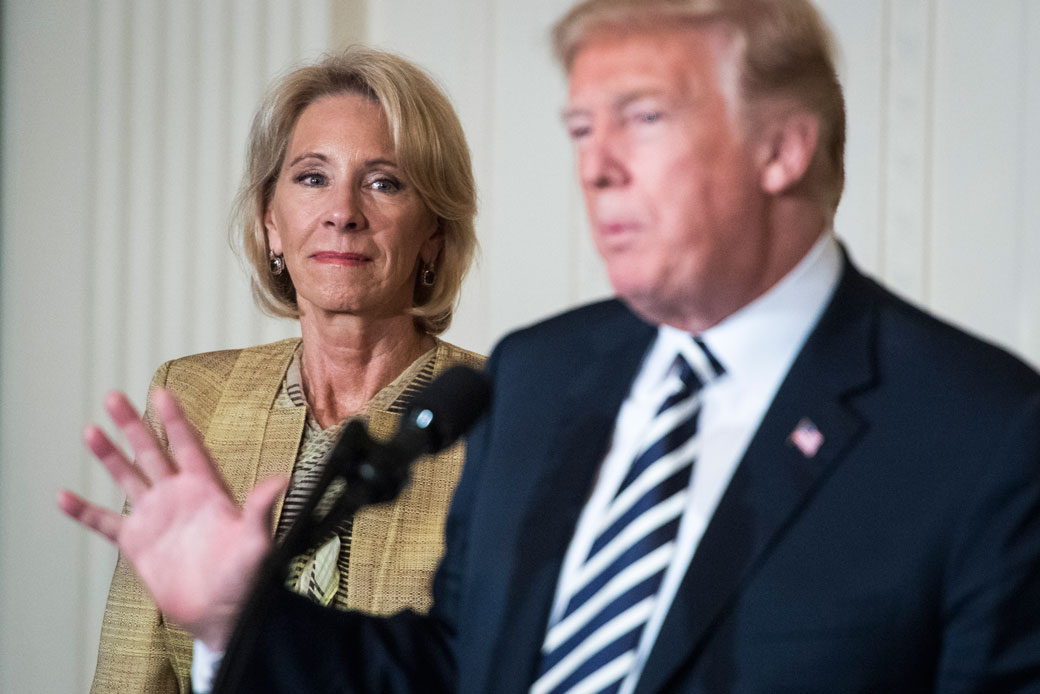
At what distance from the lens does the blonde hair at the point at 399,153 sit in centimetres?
204

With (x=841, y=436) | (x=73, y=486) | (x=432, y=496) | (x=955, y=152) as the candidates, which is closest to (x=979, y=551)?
(x=841, y=436)

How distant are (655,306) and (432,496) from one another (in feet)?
3.03

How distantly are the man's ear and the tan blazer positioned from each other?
0.97 meters

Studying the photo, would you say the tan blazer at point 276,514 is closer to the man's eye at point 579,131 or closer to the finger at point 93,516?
the finger at point 93,516

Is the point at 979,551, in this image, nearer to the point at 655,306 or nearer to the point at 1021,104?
the point at 655,306

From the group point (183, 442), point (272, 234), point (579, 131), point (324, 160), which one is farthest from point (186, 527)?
point (272, 234)

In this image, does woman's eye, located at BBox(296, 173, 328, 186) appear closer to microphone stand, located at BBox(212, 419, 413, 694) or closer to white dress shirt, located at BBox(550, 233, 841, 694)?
white dress shirt, located at BBox(550, 233, 841, 694)

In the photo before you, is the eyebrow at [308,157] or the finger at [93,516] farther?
the eyebrow at [308,157]

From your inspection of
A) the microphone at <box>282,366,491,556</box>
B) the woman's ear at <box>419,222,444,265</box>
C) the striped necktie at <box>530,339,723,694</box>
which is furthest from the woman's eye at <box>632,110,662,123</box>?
the woman's ear at <box>419,222,444,265</box>

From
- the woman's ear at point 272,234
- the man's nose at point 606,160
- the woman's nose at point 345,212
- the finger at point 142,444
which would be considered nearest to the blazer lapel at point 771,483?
the man's nose at point 606,160

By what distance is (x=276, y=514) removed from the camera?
1896mm

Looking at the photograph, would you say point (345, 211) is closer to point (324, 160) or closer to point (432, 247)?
point (324, 160)

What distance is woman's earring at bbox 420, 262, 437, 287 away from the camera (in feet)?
7.05

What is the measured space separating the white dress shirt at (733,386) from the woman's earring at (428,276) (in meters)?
1.05
